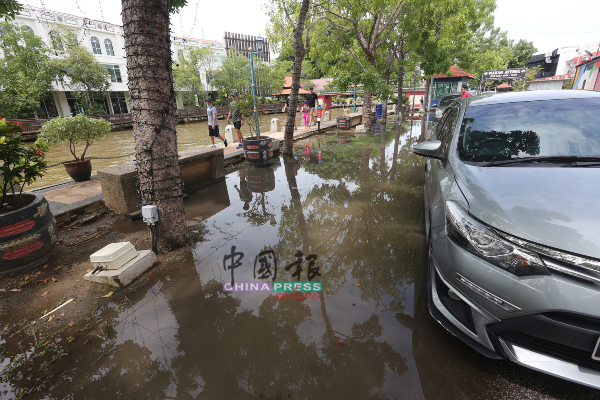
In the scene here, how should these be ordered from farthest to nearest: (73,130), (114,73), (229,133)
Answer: (114,73)
(229,133)
(73,130)

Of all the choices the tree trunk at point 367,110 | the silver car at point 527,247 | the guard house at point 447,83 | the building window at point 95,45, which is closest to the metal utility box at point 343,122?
the tree trunk at point 367,110

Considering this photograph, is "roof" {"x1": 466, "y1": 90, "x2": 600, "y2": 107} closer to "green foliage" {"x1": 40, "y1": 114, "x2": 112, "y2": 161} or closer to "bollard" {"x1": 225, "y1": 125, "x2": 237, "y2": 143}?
"green foliage" {"x1": 40, "y1": 114, "x2": 112, "y2": 161}

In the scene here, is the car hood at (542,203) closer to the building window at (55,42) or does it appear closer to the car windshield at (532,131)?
the car windshield at (532,131)

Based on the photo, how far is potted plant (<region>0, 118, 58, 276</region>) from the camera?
10.8 feet

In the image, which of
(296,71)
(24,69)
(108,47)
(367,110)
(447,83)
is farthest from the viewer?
(108,47)

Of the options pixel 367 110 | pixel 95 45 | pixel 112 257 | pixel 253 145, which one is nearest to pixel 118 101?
pixel 95 45

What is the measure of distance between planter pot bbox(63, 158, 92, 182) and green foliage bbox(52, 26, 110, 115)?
99.7 feet

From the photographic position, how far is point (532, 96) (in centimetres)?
318

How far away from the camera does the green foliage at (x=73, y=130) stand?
6055mm

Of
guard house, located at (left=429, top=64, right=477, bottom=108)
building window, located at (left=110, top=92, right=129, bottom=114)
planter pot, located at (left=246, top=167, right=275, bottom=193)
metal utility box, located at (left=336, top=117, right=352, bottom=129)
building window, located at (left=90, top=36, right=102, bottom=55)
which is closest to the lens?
planter pot, located at (left=246, top=167, right=275, bottom=193)

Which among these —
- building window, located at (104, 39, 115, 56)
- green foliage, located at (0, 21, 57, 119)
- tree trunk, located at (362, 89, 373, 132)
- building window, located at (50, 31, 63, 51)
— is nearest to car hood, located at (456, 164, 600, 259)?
tree trunk, located at (362, 89, 373, 132)

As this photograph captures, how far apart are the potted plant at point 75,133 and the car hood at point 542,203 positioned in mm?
7365

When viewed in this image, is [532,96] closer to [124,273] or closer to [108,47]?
[124,273]

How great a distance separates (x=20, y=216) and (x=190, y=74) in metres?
42.1
